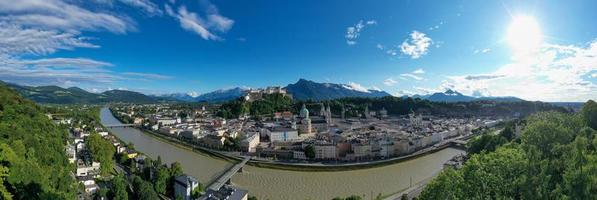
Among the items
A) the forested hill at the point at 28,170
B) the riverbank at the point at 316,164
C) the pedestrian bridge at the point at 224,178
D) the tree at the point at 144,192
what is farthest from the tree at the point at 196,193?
the riverbank at the point at 316,164

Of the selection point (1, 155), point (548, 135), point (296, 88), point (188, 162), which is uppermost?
point (296, 88)

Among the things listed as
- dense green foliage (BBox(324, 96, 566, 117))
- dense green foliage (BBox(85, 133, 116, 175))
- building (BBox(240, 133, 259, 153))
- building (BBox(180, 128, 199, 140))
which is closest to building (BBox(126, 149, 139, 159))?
dense green foliage (BBox(85, 133, 116, 175))

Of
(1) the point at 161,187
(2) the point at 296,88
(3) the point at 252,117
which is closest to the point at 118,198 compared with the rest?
(1) the point at 161,187

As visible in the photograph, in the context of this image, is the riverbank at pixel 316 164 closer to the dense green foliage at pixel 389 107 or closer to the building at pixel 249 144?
the building at pixel 249 144

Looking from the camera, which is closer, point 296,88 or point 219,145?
point 219,145

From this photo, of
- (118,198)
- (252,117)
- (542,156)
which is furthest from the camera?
(252,117)

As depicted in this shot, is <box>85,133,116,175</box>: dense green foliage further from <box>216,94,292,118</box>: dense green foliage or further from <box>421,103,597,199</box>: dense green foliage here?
<box>216,94,292,118</box>: dense green foliage

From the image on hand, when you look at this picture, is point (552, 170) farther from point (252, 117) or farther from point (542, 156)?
point (252, 117)
